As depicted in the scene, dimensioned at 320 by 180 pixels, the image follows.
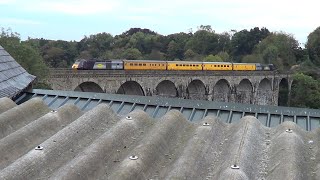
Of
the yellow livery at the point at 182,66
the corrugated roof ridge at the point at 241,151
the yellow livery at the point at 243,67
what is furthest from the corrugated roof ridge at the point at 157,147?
the yellow livery at the point at 243,67

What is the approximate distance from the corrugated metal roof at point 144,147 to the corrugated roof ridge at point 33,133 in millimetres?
12

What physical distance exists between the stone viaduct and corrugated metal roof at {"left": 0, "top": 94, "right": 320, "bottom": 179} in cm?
2971

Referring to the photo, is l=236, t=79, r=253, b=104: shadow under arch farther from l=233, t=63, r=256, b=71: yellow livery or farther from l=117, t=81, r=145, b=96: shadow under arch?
l=117, t=81, r=145, b=96: shadow under arch

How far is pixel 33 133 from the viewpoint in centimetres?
611

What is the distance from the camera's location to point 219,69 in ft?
189

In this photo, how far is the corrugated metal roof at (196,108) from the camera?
754 centimetres

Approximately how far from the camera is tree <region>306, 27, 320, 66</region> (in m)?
84.7

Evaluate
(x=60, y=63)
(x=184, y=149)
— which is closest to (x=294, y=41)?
(x=60, y=63)

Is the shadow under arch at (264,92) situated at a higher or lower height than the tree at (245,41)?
lower

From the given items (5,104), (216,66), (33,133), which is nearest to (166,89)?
(216,66)

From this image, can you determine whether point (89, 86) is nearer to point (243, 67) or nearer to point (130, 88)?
point (130, 88)

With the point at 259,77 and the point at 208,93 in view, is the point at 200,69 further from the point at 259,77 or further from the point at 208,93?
the point at 259,77

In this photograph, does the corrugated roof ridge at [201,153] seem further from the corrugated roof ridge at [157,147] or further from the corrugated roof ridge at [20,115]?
the corrugated roof ridge at [20,115]

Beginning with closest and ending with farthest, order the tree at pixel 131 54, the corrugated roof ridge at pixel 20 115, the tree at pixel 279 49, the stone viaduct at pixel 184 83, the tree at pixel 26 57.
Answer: the corrugated roof ridge at pixel 20 115, the tree at pixel 26 57, the stone viaduct at pixel 184 83, the tree at pixel 279 49, the tree at pixel 131 54
